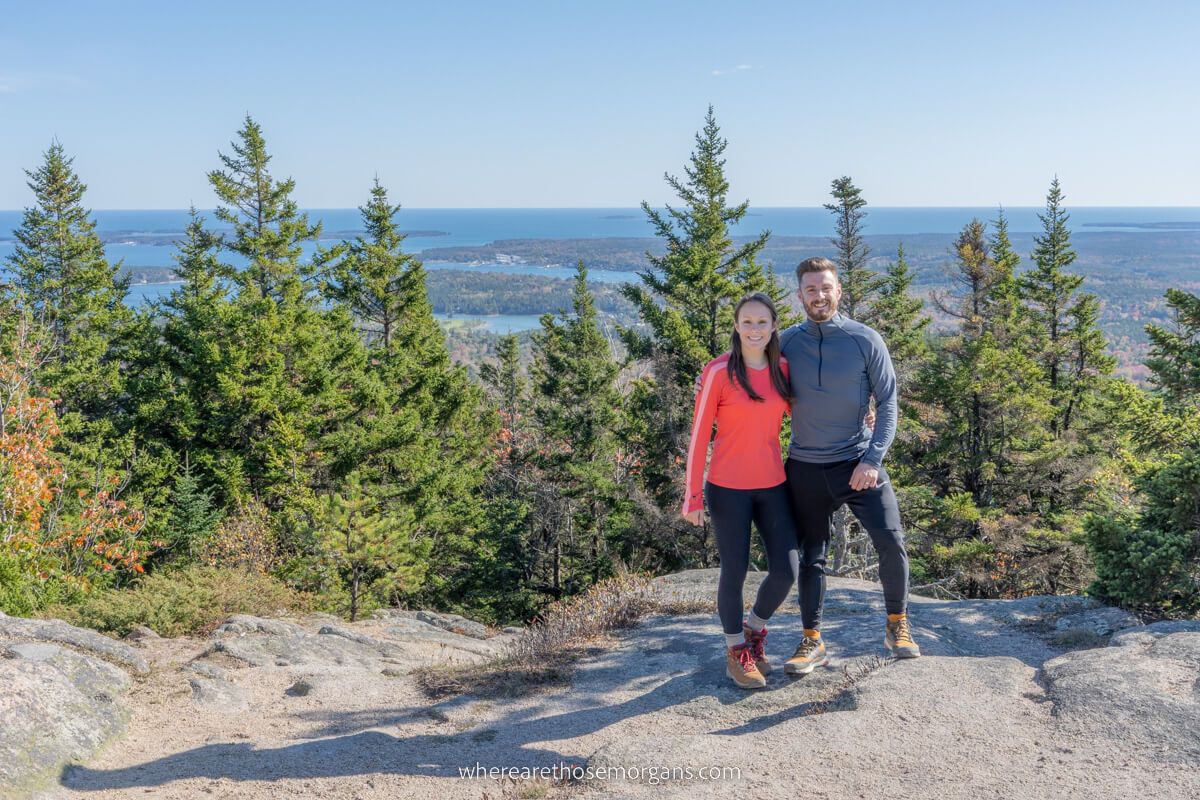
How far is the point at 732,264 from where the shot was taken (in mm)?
21688

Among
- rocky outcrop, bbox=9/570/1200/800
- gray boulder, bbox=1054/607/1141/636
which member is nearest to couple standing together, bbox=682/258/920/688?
rocky outcrop, bbox=9/570/1200/800

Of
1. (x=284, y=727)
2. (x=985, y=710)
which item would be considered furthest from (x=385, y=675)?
(x=985, y=710)

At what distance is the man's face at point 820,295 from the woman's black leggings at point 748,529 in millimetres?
1004

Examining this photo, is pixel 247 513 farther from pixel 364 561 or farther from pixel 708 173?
pixel 708 173

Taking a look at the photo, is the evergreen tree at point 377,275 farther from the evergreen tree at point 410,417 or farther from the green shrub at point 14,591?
the green shrub at point 14,591

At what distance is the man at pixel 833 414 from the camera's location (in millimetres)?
4340

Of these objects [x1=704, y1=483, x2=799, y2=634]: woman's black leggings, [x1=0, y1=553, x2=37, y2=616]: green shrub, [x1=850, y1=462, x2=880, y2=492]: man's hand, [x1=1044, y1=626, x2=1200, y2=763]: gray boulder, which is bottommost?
[x1=0, y1=553, x2=37, y2=616]: green shrub

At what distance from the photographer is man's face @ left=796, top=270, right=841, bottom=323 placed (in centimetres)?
438

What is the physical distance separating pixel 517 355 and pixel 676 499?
68.7 feet

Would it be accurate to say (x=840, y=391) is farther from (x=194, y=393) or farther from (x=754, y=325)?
(x=194, y=393)

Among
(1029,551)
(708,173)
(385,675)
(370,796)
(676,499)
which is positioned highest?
(708,173)

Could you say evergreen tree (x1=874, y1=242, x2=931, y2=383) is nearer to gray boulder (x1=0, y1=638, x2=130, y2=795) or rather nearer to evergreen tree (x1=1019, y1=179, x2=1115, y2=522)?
evergreen tree (x1=1019, y1=179, x2=1115, y2=522)

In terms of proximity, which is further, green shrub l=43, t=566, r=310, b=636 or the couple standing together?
green shrub l=43, t=566, r=310, b=636

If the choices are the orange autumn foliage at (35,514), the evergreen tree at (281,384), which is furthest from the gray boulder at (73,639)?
the evergreen tree at (281,384)
